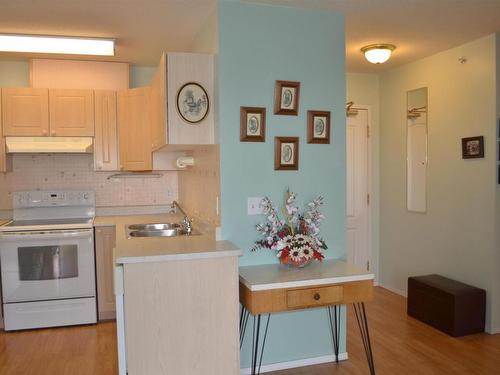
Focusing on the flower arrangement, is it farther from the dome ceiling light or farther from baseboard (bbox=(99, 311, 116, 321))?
baseboard (bbox=(99, 311, 116, 321))

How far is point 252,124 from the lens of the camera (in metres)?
2.91

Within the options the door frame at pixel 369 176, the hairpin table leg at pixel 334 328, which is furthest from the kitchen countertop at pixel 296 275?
the door frame at pixel 369 176

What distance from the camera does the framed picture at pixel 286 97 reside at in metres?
2.96

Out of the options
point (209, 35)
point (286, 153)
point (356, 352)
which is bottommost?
point (356, 352)

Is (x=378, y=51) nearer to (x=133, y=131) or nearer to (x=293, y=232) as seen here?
(x=293, y=232)

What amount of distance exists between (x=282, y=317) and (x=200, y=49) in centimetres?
207

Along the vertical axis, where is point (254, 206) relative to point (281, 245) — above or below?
above

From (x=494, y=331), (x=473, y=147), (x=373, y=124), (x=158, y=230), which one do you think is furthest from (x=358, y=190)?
(x=158, y=230)

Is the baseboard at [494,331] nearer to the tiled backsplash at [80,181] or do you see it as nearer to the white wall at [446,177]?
the white wall at [446,177]

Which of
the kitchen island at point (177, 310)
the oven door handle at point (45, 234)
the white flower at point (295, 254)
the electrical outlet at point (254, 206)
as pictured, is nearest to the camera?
the kitchen island at point (177, 310)

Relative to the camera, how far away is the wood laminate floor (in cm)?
304

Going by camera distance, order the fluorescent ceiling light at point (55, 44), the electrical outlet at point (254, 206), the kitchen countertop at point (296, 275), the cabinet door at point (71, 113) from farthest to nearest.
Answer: the cabinet door at point (71, 113), the fluorescent ceiling light at point (55, 44), the electrical outlet at point (254, 206), the kitchen countertop at point (296, 275)

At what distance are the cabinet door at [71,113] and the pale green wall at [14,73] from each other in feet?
1.45

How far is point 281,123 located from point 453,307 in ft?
6.81
